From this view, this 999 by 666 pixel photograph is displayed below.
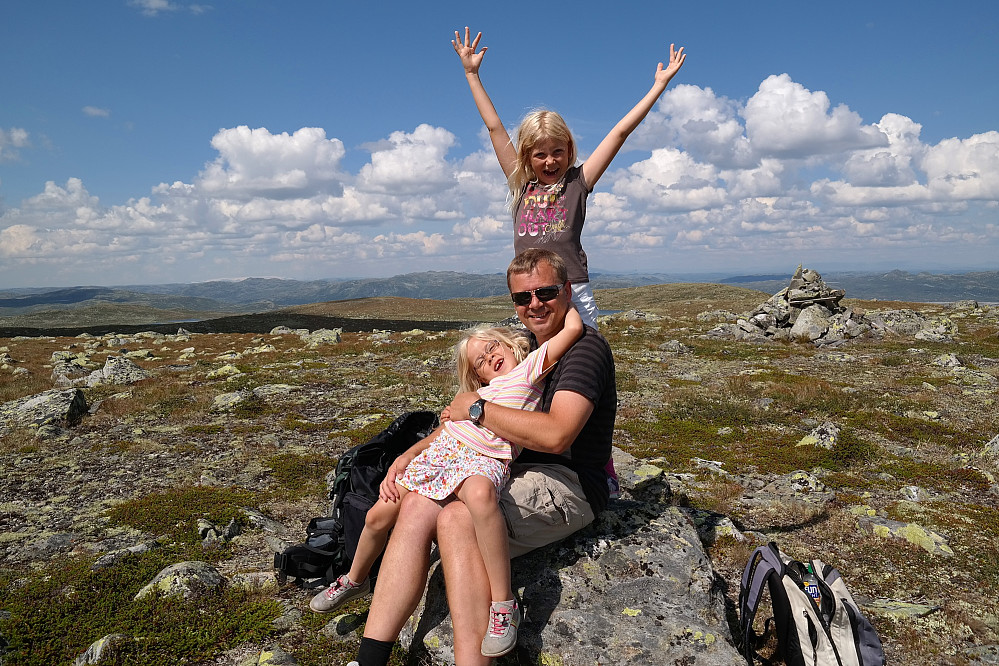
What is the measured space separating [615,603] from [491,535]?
1561mm

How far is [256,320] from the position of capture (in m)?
103

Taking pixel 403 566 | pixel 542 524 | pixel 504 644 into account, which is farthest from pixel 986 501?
pixel 403 566

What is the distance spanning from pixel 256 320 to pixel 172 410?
9482cm

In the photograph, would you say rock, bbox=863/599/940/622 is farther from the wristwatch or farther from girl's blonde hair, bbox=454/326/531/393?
the wristwatch

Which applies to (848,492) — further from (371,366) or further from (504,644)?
(371,366)

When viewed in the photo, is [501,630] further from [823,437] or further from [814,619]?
[823,437]

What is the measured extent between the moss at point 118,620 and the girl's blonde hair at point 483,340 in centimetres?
351

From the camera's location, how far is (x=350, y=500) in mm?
5410

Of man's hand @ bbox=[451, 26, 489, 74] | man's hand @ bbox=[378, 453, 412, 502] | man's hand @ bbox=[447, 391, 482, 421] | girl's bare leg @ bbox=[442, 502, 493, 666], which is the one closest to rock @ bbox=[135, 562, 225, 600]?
man's hand @ bbox=[378, 453, 412, 502]

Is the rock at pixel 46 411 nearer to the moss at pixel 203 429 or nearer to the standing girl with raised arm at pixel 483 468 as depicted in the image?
the moss at pixel 203 429

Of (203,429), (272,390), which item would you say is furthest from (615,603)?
(272,390)

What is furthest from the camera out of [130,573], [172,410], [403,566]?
[172,410]

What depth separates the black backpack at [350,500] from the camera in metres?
5.44

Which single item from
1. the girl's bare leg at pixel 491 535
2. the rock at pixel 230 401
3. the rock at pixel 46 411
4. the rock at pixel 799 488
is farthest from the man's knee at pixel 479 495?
the rock at pixel 46 411
